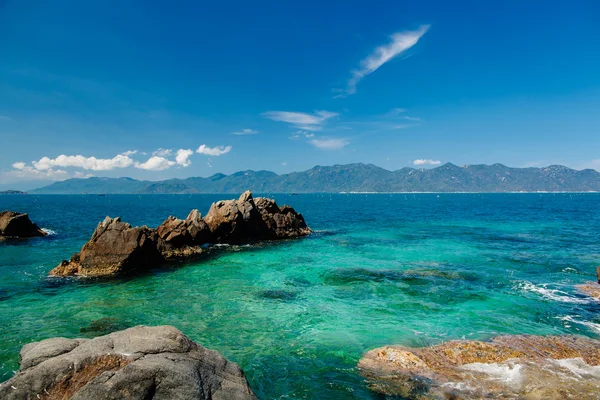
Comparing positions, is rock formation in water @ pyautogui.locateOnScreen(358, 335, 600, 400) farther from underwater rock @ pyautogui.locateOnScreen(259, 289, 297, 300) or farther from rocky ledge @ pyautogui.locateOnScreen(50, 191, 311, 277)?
rocky ledge @ pyautogui.locateOnScreen(50, 191, 311, 277)

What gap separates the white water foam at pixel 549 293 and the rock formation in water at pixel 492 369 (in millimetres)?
8214

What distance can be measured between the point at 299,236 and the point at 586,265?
38.0 meters

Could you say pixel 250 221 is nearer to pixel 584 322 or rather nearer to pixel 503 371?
pixel 584 322

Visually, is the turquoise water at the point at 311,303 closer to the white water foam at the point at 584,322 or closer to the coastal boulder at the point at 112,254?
the white water foam at the point at 584,322

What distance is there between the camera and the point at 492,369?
1464cm

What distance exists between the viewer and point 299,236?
57969 millimetres

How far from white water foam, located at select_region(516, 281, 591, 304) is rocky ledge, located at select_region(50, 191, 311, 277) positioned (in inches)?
1371

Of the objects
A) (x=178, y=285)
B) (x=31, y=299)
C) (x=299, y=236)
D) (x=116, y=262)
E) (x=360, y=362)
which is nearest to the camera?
(x=360, y=362)

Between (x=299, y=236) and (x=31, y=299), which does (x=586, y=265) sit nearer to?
(x=299, y=236)

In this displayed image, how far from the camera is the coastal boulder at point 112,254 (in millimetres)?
32062

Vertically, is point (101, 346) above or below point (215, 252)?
above

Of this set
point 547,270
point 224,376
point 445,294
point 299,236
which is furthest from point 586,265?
point 224,376

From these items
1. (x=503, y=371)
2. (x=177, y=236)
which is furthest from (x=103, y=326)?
(x=177, y=236)

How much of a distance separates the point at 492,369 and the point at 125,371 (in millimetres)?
14641
